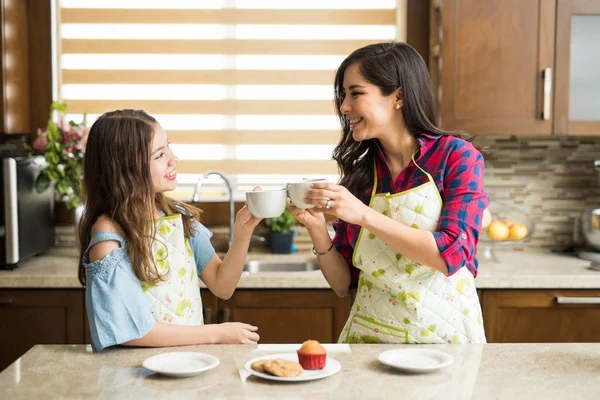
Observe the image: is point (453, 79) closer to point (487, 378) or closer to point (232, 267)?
point (232, 267)

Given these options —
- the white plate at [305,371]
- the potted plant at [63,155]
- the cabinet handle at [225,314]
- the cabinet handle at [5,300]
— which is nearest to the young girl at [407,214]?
the white plate at [305,371]

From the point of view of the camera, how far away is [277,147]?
11.5 feet

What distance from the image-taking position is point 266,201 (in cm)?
162

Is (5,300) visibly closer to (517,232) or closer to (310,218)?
(310,218)

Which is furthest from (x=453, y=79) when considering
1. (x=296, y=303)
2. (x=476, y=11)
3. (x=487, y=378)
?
(x=487, y=378)

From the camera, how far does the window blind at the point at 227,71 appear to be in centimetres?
349

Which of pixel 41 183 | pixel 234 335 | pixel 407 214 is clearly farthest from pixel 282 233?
pixel 234 335

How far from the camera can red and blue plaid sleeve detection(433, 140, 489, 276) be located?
1.74m

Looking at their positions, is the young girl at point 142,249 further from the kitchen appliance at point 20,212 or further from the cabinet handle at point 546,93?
the cabinet handle at point 546,93

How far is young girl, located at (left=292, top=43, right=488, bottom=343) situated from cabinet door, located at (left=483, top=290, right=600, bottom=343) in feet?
3.35

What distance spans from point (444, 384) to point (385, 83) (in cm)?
Result: 82

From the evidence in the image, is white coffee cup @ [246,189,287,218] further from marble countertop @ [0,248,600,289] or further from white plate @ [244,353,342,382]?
marble countertop @ [0,248,600,289]

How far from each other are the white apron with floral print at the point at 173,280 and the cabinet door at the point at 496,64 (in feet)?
5.21

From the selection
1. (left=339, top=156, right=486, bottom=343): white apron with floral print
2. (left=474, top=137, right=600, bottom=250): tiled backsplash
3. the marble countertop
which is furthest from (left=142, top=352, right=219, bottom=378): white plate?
(left=474, top=137, right=600, bottom=250): tiled backsplash
